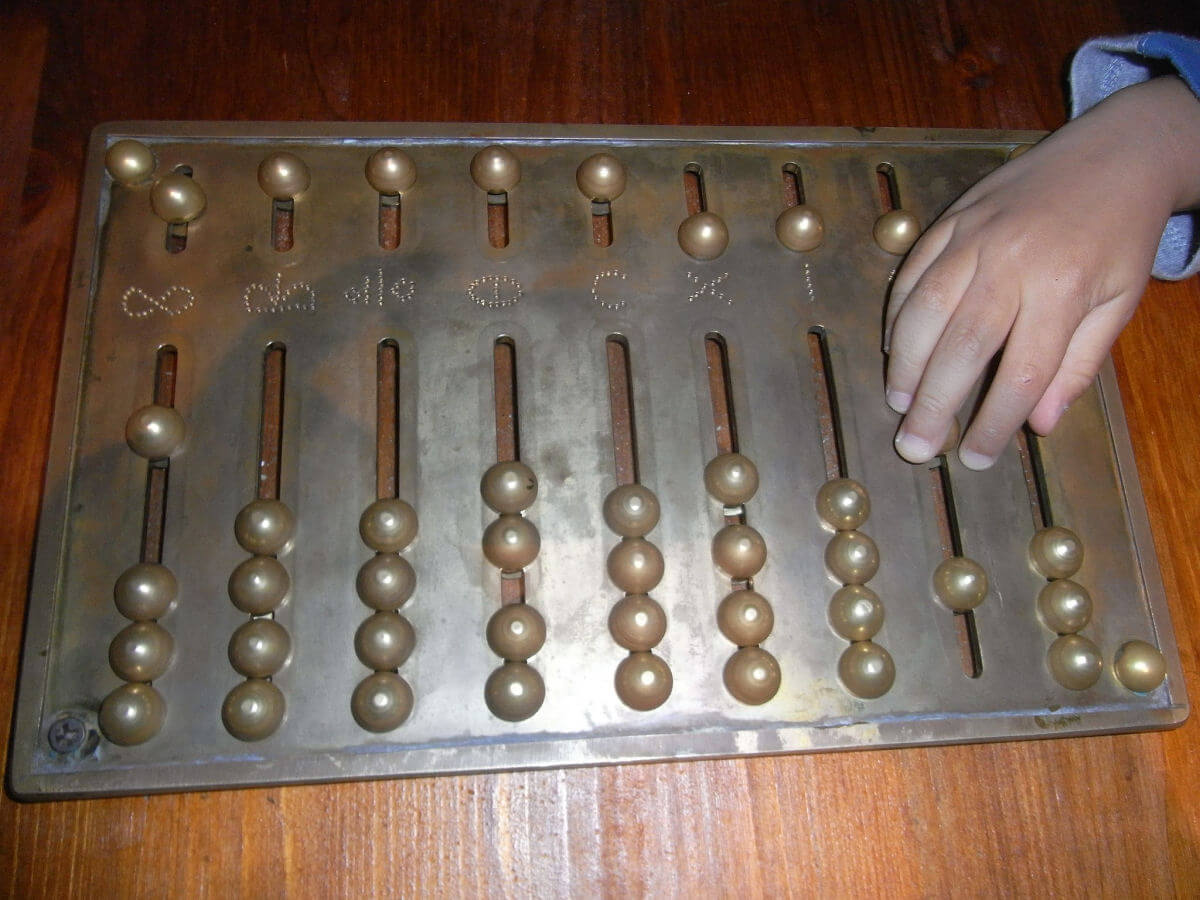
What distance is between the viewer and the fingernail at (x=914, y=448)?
581 mm

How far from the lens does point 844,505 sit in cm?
56

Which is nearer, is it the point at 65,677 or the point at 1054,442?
the point at 65,677

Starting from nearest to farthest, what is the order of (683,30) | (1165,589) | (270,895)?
(270,895) < (1165,589) < (683,30)

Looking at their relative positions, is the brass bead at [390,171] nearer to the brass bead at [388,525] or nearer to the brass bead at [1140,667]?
the brass bead at [388,525]

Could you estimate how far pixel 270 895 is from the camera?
478mm

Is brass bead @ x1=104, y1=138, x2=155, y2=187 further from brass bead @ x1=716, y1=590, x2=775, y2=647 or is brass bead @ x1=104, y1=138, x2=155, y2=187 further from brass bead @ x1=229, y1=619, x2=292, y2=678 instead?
brass bead @ x1=716, y1=590, x2=775, y2=647

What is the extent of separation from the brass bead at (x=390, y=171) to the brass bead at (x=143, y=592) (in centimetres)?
30

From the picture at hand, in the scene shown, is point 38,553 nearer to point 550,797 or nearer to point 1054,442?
point 550,797

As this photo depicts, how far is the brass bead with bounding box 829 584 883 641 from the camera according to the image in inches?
21.0

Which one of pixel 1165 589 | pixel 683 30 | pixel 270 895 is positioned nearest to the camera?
pixel 270 895

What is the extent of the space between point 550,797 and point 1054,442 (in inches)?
16.6

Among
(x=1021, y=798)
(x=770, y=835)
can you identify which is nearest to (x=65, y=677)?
(x=770, y=835)

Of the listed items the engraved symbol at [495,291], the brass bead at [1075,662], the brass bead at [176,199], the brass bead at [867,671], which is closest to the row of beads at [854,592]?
the brass bead at [867,671]

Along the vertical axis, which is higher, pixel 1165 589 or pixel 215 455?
pixel 215 455
